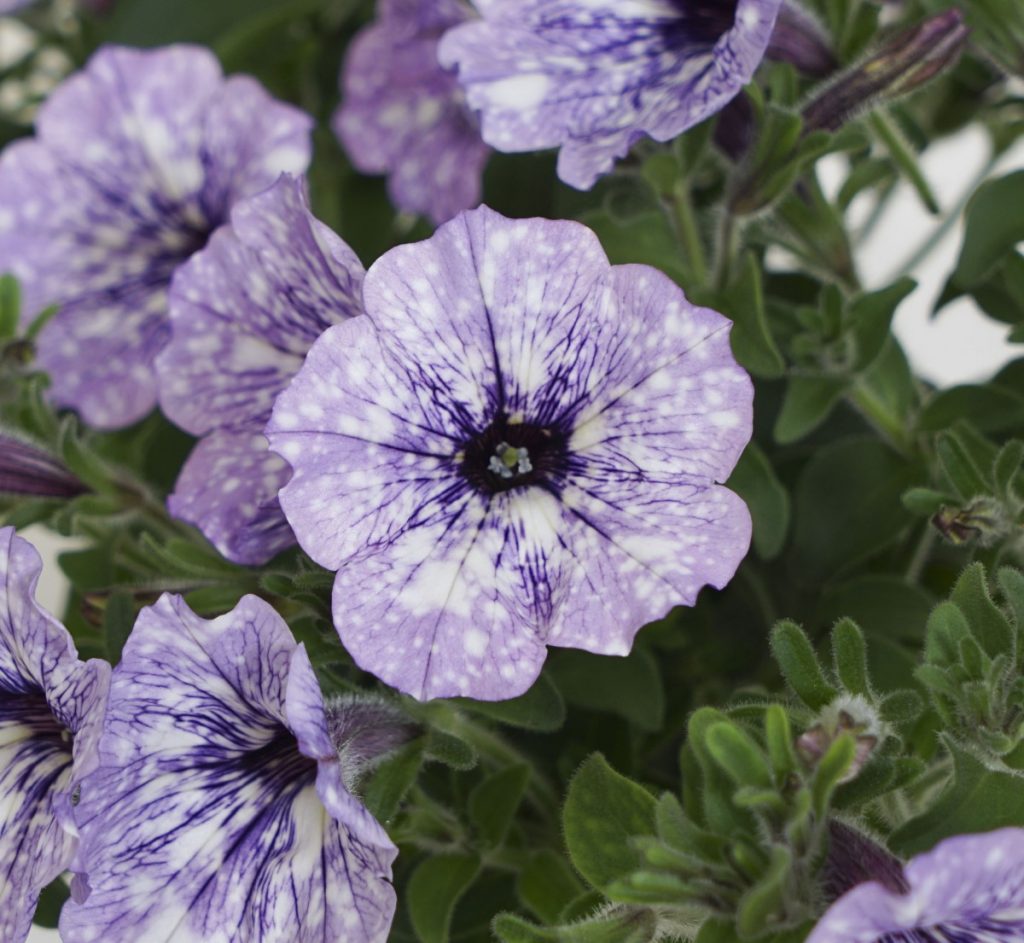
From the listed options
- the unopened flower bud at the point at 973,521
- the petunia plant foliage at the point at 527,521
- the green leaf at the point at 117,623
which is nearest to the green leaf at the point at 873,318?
the petunia plant foliage at the point at 527,521

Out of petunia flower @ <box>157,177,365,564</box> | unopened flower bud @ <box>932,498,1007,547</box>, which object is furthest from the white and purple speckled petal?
unopened flower bud @ <box>932,498,1007,547</box>

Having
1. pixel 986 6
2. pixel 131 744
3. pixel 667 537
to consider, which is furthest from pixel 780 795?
pixel 986 6

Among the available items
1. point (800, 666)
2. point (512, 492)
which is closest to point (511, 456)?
point (512, 492)

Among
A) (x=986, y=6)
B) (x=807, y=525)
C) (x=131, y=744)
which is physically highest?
(x=986, y=6)

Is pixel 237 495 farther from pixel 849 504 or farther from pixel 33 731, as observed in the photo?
pixel 849 504

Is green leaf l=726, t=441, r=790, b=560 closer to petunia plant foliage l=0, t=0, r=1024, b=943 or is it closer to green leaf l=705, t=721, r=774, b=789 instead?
petunia plant foliage l=0, t=0, r=1024, b=943

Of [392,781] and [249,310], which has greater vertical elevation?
[249,310]

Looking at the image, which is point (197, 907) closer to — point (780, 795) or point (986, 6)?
point (780, 795)
